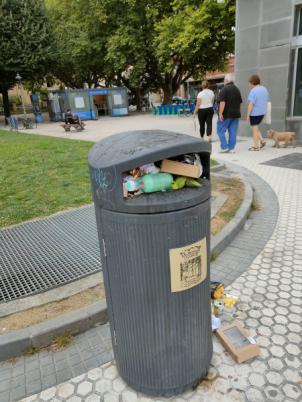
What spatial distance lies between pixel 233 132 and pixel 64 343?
24.9ft

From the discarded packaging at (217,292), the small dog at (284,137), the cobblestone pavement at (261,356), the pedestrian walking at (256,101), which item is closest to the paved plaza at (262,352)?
the cobblestone pavement at (261,356)

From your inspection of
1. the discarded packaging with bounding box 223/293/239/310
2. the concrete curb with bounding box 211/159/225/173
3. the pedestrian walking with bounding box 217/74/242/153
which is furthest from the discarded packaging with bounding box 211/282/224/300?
the pedestrian walking with bounding box 217/74/242/153

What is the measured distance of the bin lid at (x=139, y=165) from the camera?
1.68 meters

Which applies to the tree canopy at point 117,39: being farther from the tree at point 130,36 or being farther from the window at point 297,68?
the window at point 297,68

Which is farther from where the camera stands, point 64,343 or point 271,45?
point 271,45

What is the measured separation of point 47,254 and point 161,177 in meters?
2.49

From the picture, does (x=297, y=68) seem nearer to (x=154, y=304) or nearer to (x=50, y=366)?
(x=154, y=304)

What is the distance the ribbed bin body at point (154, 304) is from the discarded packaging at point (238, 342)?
277 mm

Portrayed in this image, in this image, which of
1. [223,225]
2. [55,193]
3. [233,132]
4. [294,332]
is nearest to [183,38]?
[233,132]

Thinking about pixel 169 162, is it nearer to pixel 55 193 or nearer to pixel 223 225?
pixel 223 225

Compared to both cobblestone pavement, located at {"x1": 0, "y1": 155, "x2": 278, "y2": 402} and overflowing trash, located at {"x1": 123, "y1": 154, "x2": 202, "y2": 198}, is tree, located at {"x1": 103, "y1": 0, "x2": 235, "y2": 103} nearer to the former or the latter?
overflowing trash, located at {"x1": 123, "y1": 154, "x2": 202, "y2": 198}

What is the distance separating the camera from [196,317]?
1977 mm

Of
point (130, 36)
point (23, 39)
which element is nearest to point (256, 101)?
point (23, 39)

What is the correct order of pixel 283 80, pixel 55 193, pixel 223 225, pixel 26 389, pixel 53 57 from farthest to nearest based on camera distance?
pixel 53 57
pixel 283 80
pixel 55 193
pixel 223 225
pixel 26 389
